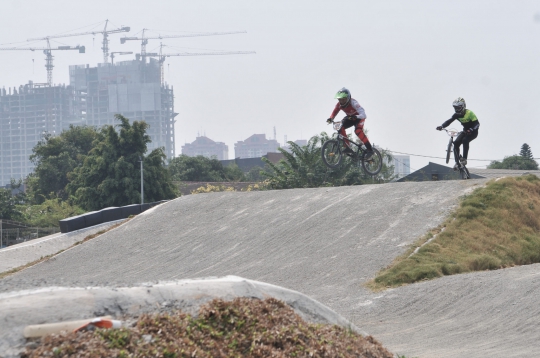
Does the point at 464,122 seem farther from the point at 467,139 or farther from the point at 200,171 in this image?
the point at 200,171

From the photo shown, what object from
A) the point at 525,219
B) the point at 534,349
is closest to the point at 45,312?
the point at 534,349

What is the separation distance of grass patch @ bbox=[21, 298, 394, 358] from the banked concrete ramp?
1.57 m

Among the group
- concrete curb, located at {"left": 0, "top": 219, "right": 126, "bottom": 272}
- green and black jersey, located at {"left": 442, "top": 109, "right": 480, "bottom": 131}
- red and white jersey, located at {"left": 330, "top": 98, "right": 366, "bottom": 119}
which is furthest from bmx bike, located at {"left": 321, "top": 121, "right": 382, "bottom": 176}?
concrete curb, located at {"left": 0, "top": 219, "right": 126, "bottom": 272}

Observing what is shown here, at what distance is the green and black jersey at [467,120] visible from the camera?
→ 2367cm

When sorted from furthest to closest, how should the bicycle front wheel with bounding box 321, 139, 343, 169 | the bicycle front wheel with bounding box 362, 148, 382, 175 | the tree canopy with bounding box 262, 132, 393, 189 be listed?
the tree canopy with bounding box 262, 132, 393, 189 < the bicycle front wheel with bounding box 362, 148, 382, 175 < the bicycle front wheel with bounding box 321, 139, 343, 169

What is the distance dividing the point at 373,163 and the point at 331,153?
5.81 ft

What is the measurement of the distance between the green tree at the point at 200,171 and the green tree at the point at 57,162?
45.2ft

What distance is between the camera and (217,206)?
30359 millimetres

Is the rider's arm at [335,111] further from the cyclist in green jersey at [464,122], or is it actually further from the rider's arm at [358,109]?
the cyclist in green jersey at [464,122]

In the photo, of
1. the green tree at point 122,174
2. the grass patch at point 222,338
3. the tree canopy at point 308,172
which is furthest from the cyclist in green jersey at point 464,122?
the green tree at point 122,174

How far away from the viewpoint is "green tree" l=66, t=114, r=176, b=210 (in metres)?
62.2

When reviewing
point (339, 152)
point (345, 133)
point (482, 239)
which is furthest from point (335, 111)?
point (482, 239)

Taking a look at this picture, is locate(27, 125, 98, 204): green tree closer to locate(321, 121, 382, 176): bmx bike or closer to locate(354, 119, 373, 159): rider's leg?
locate(321, 121, 382, 176): bmx bike

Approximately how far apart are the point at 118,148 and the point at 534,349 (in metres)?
56.6
